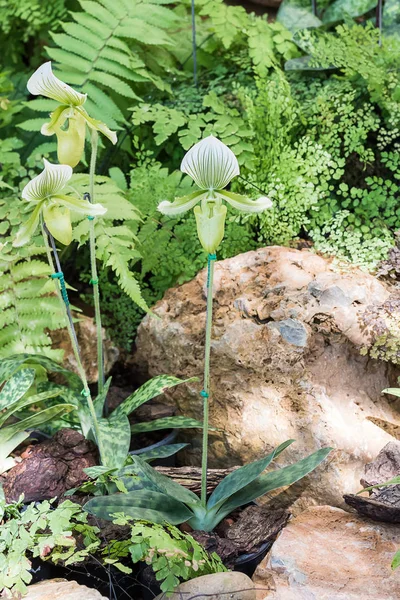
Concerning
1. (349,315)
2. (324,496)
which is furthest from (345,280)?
(324,496)

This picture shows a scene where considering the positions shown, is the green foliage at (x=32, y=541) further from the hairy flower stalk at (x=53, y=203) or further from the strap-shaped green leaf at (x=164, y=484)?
the hairy flower stalk at (x=53, y=203)

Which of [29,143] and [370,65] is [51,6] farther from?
[370,65]

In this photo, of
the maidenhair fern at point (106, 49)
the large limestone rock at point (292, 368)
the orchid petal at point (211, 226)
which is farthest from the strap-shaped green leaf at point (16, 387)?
the maidenhair fern at point (106, 49)

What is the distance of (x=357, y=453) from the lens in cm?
230

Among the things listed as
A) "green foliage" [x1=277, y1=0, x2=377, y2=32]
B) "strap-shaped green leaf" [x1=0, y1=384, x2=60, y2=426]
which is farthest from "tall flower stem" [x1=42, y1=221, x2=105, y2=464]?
"green foliage" [x1=277, y1=0, x2=377, y2=32]

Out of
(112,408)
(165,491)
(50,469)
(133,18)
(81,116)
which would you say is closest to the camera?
(81,116)

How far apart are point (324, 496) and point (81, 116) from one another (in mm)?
1515

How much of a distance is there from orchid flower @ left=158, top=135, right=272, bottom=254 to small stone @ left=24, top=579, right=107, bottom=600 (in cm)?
102

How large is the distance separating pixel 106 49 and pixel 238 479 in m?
2.29

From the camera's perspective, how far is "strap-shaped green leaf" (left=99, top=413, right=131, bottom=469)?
225 cm

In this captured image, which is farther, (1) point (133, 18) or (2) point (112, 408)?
(1) point (133, 18)

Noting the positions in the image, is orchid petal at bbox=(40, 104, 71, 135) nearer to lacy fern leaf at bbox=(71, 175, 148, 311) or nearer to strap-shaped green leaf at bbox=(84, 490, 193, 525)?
lacy fern leaf at bbox=(71, 175, 148, 311)

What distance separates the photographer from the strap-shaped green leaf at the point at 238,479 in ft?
6.67

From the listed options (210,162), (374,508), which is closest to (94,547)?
(374,508)
